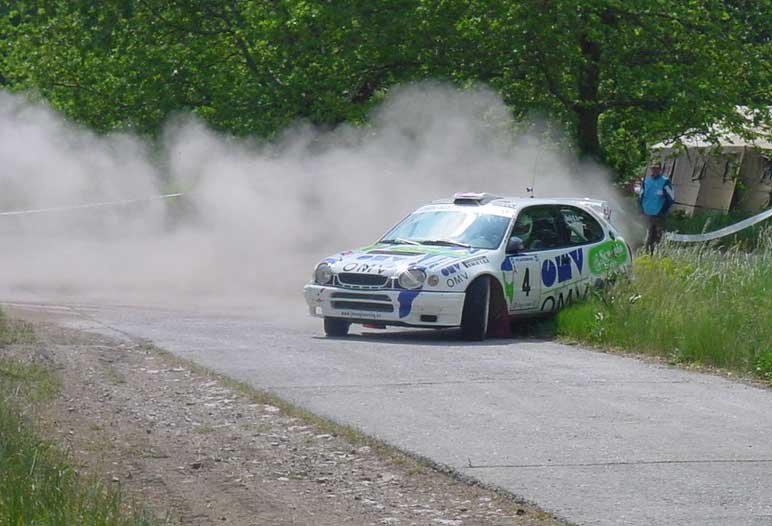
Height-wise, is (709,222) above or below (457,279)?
above

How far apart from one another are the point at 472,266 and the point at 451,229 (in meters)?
1.23

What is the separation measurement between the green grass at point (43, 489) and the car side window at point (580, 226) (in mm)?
8669

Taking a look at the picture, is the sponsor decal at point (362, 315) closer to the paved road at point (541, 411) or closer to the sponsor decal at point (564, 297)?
the paved road at point (541, 411)

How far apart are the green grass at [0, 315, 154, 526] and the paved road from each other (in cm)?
218

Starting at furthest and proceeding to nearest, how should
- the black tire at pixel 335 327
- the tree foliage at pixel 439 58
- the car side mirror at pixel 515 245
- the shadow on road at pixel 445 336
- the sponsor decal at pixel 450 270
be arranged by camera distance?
the tree foliage at pixel 439 58 < the car side mirror at pixel 515 245 < the black tire at pixel 335 327 < the shadow on road at pixel 445 336 < the sponsor decal at pixel 450 270

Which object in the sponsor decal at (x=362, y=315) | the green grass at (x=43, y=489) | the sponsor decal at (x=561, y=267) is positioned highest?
the sponsor decal at (x=561, y=267)

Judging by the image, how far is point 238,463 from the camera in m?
7.93

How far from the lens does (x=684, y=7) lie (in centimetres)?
2588

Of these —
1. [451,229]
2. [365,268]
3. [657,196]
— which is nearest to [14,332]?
[365,268]

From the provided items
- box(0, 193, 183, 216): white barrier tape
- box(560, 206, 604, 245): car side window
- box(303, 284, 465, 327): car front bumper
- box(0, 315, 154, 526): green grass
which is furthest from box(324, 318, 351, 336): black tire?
box(0, 193, 183, 216): white barrier tape

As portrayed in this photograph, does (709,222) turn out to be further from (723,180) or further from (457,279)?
(457,279)

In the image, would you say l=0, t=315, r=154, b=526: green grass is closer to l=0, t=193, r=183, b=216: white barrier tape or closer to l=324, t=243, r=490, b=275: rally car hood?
l=324, t=243, r=490, b=275: rally car hood

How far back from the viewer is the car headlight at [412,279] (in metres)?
14.2

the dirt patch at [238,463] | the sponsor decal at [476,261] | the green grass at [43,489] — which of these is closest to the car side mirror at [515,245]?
the sponsor decal at [476,261]
